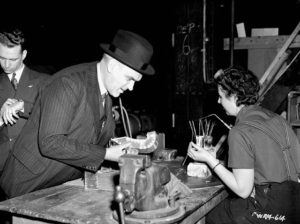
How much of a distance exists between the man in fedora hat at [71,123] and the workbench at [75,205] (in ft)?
0.52

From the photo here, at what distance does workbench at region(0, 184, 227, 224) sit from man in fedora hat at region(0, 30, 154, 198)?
157 millimetres

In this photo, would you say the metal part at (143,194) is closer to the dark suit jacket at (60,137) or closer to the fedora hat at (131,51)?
the dark suit jacket at (60,137)

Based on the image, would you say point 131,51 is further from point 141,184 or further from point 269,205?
point 269,205

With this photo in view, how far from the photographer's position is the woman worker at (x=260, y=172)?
222cm

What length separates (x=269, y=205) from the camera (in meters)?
2.22

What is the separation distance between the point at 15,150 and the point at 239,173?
58.2 inches

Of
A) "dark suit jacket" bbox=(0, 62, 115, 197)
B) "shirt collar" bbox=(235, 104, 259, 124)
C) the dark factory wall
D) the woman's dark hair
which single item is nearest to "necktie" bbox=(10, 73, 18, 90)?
"dark suit jacket" bbox=(0, 62, 115, 197)

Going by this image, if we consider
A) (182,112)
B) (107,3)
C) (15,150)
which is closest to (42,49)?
(107,3)

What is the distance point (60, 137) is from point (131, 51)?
→ 72cm

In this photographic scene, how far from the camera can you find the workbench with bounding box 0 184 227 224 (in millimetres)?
1843

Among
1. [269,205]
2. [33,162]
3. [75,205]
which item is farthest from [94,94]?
[269,205]

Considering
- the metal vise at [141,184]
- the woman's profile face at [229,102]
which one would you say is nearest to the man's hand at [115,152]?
the metal vise at [141,184]

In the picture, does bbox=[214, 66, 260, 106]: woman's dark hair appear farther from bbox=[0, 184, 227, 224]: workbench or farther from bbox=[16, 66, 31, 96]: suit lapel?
bbox=[16, 66, 31, 96]: suit lapel

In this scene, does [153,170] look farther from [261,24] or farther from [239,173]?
[261,24]
